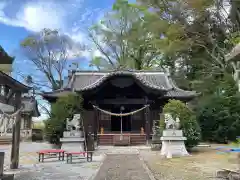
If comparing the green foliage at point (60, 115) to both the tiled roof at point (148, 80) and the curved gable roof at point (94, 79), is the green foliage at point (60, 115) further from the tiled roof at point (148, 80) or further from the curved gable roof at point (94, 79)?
the curved gable roof at point (94, 79)

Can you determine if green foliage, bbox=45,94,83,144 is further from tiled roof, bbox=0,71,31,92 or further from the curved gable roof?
tiled roof, bbox=0,71,31,92

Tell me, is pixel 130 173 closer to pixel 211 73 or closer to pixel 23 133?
pixel 211 73

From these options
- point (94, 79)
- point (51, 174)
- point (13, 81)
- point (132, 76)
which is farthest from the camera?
point (94, 79)

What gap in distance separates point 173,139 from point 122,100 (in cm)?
635

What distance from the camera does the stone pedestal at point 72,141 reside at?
14.1m

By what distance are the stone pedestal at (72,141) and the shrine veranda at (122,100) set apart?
131 inches

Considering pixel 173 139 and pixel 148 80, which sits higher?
pixel 148 80

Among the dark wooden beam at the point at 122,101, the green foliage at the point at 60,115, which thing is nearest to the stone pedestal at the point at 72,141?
the green foliage at the point at 60,115

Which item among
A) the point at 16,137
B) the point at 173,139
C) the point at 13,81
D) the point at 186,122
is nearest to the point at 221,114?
the point at 186,122

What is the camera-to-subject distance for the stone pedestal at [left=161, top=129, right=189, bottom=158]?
12.9 metres

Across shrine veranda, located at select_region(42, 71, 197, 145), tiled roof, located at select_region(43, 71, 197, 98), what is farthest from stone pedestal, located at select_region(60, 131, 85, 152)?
tiled roof, located at select_region(43, 71, 197, 98)

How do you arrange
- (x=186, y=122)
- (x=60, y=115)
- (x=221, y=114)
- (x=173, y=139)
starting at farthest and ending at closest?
(x=221, y=114), (x=60, y=115), (x=186, y=122), (x=173, y=139)

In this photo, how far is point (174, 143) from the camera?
13.0 metres

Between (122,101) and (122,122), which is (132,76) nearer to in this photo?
(122,101)
